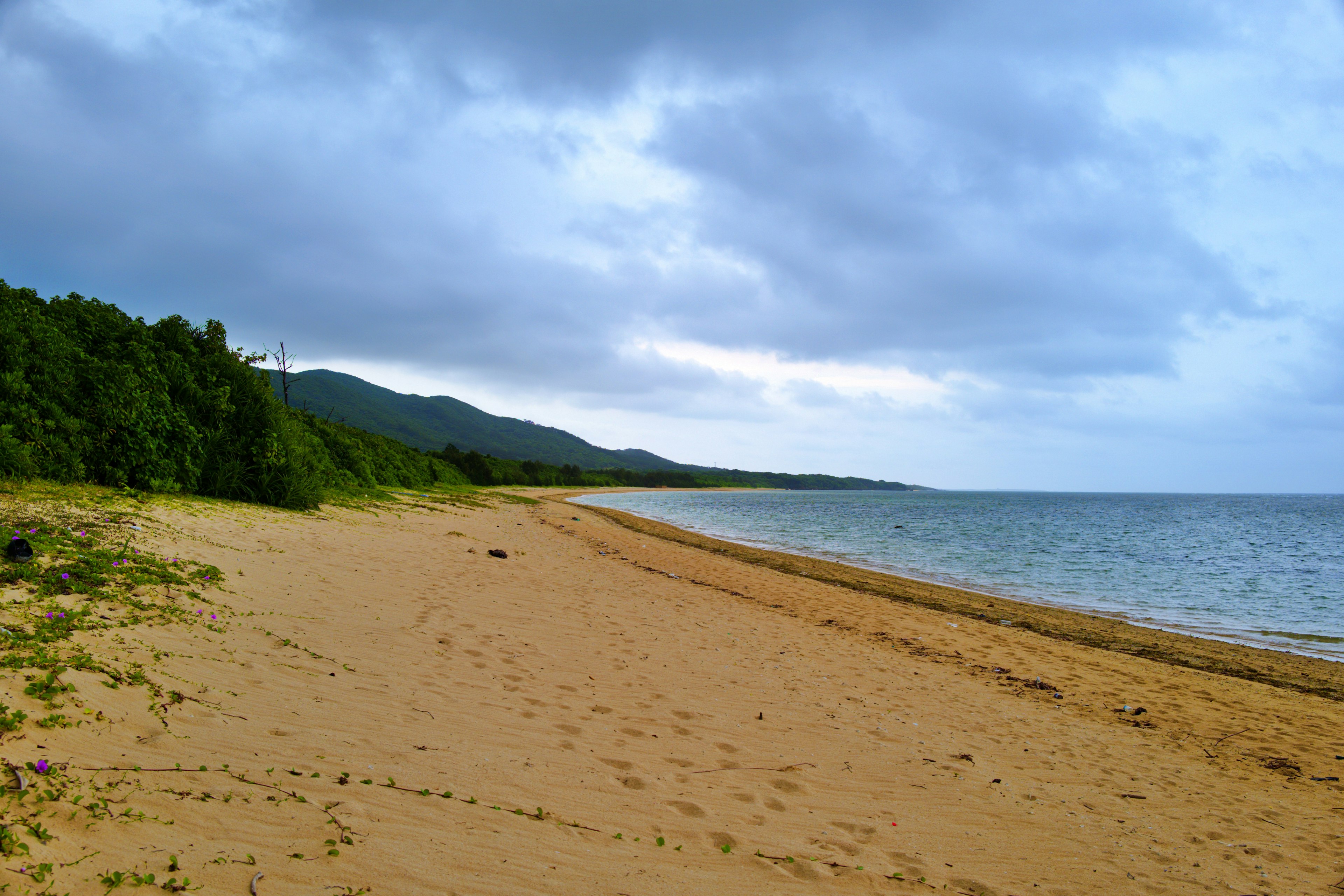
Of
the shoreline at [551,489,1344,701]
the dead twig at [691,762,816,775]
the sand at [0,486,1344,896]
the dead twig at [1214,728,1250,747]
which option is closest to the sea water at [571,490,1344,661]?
the shoreline at [551,489,1344,701]

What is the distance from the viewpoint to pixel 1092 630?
1456 centimetres

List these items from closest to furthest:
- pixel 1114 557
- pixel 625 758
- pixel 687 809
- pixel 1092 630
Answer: pixel 687 809
pixel 625 758
pixel 1092 630
pixel 1114 557

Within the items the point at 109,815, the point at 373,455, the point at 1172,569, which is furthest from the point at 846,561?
the point at 373,455

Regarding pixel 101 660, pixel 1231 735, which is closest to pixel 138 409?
pixel 101 660

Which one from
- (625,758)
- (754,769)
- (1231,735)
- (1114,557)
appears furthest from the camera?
(1114,557)

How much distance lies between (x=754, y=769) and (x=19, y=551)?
7.12 m

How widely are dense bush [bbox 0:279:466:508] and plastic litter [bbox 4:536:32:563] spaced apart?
5.51 m

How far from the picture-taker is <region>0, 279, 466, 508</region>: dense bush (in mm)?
11062

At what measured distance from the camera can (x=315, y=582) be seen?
29.4 feet

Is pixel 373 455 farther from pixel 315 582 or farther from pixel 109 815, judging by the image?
pixel 109 815

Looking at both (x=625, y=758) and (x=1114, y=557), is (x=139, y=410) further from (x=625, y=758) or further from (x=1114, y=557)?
(x=1114, y=557)

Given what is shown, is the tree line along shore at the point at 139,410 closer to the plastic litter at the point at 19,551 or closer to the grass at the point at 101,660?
the grass at the point at 101,660

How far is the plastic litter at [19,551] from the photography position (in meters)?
5.80

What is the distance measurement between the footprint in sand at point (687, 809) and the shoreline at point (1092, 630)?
38.4 ft
